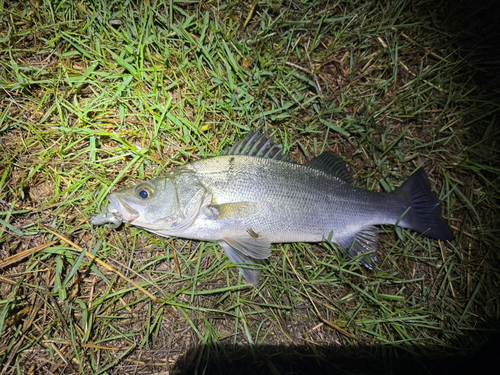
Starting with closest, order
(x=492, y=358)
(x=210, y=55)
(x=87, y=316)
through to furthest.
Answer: (x=87, y=316) < (x=492, y=358) < (x=210, y=55)

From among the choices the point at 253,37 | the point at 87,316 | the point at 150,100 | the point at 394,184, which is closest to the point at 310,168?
the point at 394,184

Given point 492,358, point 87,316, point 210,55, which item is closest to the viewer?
point 87,316

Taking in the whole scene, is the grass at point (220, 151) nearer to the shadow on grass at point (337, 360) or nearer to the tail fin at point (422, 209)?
the shadow on grass at point (337, 360)

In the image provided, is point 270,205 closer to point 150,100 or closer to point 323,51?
point 150,100

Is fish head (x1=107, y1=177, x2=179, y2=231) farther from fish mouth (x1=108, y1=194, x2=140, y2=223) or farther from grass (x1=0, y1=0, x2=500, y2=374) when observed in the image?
grass (x1=0, y1=0, x2=500, y2=374)

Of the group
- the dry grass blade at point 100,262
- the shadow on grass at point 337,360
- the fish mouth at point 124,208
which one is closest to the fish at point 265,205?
the fish mouth at point 124,208

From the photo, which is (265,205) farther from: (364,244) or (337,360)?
(337,360)
